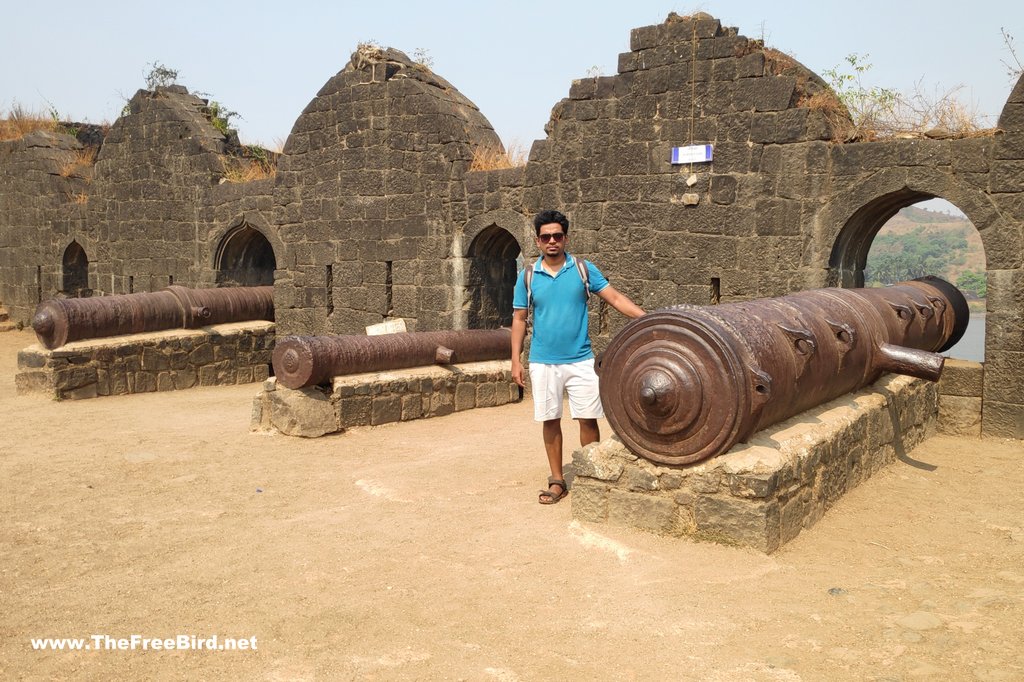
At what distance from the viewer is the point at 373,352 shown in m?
8.35

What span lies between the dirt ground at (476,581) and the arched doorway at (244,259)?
8059 mm

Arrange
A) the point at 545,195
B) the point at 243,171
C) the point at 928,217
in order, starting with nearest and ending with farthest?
1. the point at 545,195
2. the point at 243,171
3. the point at 928,217

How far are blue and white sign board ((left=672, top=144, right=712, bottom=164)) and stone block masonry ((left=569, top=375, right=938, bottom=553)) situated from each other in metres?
4.19

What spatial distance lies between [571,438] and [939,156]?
3.88 m

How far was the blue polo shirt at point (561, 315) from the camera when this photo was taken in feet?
16.7

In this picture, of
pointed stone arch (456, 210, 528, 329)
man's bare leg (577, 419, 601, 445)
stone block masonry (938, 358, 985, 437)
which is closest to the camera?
man's bare leg (577, 419, 601, 445)

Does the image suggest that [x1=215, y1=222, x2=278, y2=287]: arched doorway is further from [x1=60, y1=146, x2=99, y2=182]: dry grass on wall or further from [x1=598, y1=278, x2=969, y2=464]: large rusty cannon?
[x1=598, y1=278, x2=969, y2=464]: large rusty cannon

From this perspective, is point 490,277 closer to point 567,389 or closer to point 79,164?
point 567,389

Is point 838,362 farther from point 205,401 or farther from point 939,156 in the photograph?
point 205,401

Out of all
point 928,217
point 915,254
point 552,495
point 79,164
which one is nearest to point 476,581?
point 552,495

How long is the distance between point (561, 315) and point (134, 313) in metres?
7.48

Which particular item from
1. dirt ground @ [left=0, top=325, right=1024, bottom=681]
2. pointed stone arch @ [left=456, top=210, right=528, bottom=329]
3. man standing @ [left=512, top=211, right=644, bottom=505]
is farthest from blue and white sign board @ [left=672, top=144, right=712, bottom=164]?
man standing @ [left=512, top=211, right=644, bottom=505]

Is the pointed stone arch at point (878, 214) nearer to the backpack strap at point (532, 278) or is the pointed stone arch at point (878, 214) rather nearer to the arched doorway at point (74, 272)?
the backpack strap at point (532, 278)

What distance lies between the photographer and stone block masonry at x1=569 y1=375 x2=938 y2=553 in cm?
413
